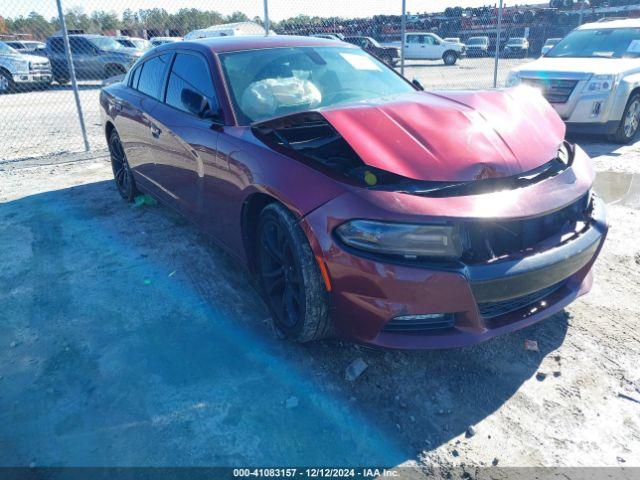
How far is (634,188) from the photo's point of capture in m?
5.16

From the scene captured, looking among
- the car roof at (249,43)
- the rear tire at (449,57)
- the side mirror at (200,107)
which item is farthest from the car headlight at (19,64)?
the rear tire at (449,57)

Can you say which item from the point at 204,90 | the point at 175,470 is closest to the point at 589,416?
the point at 175,470

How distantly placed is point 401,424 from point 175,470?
3.28 feet

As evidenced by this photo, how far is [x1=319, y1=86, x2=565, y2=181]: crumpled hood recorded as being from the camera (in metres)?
2.34

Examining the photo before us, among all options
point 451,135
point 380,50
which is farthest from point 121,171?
point 380,50

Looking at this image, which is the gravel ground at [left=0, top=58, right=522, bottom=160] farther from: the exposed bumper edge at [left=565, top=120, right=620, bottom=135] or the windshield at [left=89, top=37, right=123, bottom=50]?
the exposed bumper edge at [left=565, top=120, right=620, bottom=135]

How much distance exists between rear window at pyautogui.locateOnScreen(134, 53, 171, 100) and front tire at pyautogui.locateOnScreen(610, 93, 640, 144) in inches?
242

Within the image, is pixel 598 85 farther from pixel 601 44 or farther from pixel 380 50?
pixel 380 50

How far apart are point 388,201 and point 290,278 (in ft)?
2.51

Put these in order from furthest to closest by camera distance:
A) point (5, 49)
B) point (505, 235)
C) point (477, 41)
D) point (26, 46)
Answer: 1. point (477, 41)
2. point (26, 46)
3. point (5, 49)
4. point (505, 235)

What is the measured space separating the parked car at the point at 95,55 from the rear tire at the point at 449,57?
1710cm

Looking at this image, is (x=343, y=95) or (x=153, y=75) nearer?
(x=343, y=95)

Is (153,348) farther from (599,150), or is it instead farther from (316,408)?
(599,150)

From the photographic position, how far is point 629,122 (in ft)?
22.9
